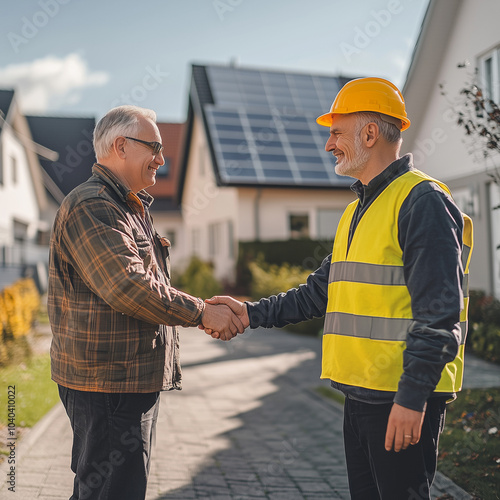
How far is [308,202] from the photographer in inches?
849

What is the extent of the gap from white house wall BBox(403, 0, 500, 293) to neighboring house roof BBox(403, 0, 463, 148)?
0.02 metres

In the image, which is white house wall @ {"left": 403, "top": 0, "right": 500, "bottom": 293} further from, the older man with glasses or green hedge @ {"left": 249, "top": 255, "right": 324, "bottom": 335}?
the older man with glasses

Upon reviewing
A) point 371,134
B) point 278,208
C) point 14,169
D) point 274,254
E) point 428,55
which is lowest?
point 371,134

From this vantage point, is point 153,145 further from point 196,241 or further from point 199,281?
point 196,241

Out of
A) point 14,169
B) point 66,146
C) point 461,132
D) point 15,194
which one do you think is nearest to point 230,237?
point 15,194

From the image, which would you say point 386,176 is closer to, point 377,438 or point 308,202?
point 377,438

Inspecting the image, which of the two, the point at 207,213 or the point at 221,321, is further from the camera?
the point at 207,213

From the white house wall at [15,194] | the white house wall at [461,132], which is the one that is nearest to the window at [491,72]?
the white house wall at [461,132]

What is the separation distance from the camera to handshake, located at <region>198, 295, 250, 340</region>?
10.8 ft

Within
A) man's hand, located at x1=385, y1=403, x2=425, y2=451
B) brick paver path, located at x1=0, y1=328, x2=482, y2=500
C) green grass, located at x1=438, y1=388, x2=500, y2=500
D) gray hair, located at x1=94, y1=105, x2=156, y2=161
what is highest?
gray hair, located at x1=94, y1=105, x2=156, y2=161

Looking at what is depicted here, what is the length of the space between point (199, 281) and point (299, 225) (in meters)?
4.31

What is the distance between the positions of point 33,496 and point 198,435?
201 centimetres

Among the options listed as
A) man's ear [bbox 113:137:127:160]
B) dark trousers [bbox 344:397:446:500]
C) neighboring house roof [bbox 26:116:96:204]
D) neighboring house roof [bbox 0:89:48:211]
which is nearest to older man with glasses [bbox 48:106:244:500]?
man's ear [bbox 113:137:127:160]

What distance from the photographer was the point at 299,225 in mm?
21734
